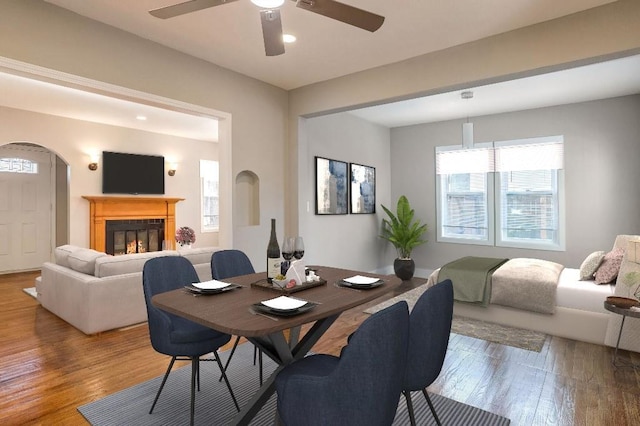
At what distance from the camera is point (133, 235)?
7.40 metres

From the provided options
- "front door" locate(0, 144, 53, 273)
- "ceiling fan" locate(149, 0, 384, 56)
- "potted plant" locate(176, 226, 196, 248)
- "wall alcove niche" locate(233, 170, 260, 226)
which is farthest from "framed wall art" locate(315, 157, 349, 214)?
"front door" locate(0, 144, 53, 273)

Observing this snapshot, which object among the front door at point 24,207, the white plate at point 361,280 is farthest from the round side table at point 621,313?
the front door at point 24,207

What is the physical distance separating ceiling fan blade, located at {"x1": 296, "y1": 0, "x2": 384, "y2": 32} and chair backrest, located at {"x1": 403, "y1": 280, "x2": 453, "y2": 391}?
1.45m

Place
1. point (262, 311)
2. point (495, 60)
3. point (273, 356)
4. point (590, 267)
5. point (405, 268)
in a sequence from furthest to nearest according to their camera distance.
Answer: point (405, 268), point (590, 267), point (495, 60), point (273, 356), point (262, 311)

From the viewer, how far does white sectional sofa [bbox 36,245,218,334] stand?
3568mm

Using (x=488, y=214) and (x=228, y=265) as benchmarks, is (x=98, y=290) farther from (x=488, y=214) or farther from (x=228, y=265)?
(x=488, y=214)

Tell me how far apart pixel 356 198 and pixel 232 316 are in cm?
475

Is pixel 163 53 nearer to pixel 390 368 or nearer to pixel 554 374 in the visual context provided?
pixel 390 368

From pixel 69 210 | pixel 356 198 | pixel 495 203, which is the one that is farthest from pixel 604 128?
pixel 69 210

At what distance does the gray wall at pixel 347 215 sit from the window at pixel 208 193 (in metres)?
4.07

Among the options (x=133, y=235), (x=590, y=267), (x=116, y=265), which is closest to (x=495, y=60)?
(x=590, y=267)

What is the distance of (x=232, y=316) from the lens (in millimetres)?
1576

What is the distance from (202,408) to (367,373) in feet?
5.01

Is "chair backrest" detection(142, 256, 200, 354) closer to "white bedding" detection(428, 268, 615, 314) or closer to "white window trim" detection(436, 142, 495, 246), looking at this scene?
"white bedding" detection(428, 268, 615, 314)
